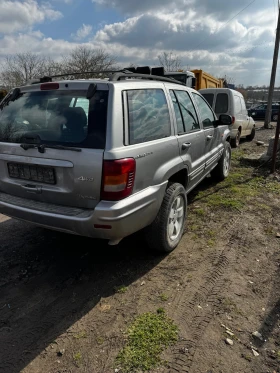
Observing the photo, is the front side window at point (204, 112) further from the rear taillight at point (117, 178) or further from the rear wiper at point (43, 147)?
the rear wiper at point (43, 147)

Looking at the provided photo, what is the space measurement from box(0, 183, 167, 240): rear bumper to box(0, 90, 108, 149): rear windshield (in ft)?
1.84

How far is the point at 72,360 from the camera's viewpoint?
2.13m

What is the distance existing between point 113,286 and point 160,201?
959 millimetres

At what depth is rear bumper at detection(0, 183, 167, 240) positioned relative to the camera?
100 inches

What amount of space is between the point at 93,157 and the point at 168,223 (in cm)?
128

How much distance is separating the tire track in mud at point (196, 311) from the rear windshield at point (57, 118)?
5.20 ft

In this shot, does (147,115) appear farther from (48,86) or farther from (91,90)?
(48,86)

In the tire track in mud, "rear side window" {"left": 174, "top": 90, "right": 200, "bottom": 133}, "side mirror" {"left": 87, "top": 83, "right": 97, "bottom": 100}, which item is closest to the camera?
the tire track in mud

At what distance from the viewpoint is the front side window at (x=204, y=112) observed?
15.0 feet

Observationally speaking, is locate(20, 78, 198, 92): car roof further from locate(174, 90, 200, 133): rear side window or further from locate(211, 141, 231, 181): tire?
locate(211, 141, 231, 181): tire

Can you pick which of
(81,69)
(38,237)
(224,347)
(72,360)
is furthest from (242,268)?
(81,69)

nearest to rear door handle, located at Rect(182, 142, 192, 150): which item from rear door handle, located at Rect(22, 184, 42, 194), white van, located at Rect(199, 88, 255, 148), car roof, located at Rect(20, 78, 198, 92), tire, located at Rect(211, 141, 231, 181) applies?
car roof, located at Rect(20, 78, 198, 92)

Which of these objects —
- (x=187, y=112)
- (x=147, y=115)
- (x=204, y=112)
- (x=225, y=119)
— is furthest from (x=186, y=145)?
(x=225, y=119)

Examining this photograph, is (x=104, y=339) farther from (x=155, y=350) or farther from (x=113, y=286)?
(x=113, y=286)
